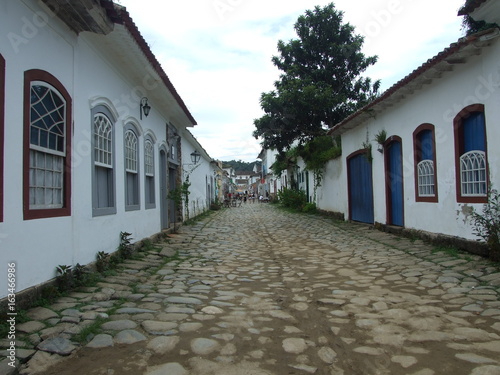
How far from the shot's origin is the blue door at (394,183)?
9.00 m

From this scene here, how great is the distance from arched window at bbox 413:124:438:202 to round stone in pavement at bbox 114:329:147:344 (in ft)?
20.6

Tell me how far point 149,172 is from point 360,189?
22.1 ft

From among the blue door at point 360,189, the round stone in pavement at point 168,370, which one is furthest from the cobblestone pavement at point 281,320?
the blue door at point 360,189

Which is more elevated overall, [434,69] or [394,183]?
[434,69]

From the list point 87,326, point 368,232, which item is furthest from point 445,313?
point 368,232

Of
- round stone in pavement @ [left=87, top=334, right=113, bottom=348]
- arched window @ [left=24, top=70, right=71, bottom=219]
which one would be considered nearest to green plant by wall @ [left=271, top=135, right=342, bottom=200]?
arched window @ [left=24, top=70, right=71, bottom=219]

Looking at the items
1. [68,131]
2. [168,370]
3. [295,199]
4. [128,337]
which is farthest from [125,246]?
[295,199]

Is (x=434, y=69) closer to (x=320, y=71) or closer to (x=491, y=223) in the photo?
(x=491, y=223)

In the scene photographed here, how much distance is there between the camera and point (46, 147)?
4168mm

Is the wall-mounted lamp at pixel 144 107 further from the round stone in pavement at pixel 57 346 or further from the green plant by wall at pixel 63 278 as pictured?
the round stone in pavement at pixel 57 346

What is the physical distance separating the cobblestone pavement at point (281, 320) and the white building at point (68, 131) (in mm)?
712

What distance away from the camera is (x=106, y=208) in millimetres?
5789

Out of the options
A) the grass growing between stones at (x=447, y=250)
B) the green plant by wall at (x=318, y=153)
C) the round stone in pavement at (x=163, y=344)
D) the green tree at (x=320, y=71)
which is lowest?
the round stone in pavement at (x=163, y=344)

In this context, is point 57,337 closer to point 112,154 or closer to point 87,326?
point 87,326
